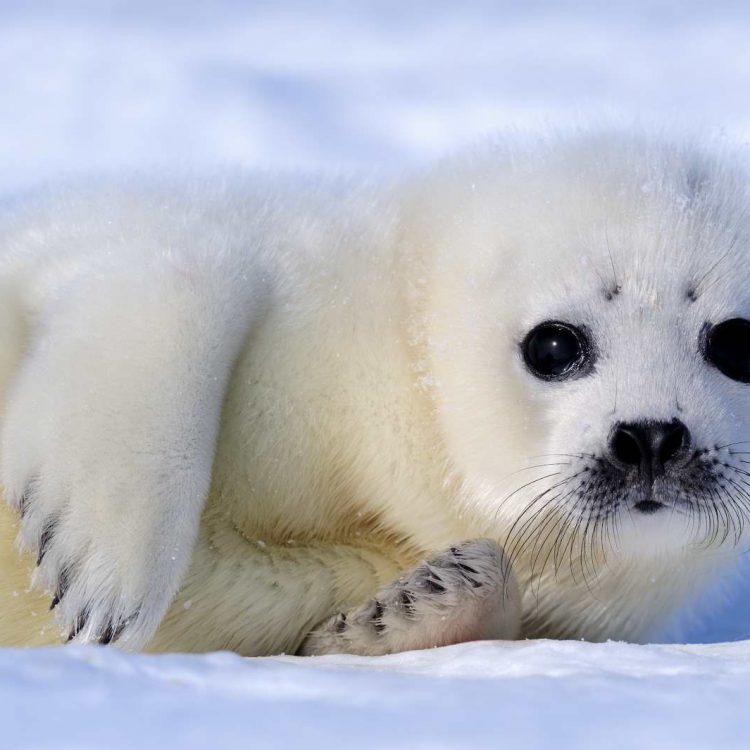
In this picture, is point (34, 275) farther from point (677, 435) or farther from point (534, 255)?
point (677, 435)

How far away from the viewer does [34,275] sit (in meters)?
2.69

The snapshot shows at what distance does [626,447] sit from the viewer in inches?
96.0

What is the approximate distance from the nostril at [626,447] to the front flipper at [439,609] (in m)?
0.33

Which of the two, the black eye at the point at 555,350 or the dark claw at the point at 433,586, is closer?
the dark claw at the point at 433,586

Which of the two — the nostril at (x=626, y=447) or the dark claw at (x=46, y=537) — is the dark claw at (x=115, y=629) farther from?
the nostril at (x=626, y=447)

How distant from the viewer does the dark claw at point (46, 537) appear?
2.29 m

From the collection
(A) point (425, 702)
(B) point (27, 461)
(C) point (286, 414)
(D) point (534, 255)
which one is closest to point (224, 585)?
(C) point (286, 414)

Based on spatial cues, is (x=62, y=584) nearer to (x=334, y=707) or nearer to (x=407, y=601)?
(x=407, y=601)

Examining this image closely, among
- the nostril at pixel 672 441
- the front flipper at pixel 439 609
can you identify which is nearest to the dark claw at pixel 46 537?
the front flipper at pixel 439 609

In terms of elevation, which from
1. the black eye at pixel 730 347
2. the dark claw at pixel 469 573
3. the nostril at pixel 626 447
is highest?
the black eye at pixel 730 347

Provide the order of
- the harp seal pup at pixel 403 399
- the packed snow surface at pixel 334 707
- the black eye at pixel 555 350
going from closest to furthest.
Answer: the packed snow surface at pixel 334 707 < the harp seal pup at pixel 403 399 < the black eye at pixel 555 350

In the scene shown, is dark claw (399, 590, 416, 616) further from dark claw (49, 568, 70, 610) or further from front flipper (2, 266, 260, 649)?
dark claw (49, 568, 70, 610)

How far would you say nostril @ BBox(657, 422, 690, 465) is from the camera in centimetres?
242

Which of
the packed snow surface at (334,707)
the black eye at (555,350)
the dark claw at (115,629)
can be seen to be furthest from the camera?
the black eye at (555,350)
